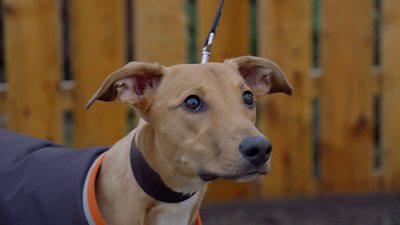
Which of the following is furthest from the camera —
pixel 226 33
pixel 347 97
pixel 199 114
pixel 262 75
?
pixel 347 97

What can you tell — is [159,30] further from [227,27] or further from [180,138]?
[180,138]

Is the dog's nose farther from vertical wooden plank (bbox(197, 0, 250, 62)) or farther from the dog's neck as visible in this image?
vertical wooden plank (bbox(197, 0, 250, 62))

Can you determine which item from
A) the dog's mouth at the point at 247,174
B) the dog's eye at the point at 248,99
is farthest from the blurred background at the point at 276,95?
the dog's mouth at the point at 247,174

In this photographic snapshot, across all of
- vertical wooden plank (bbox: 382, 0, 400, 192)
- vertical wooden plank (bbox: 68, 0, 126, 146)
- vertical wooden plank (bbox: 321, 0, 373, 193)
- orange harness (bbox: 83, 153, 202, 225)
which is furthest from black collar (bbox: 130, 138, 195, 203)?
vertical wooden plank (bbox: 382, 0, 400, 192)

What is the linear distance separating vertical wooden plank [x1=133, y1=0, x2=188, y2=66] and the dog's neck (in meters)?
2.13

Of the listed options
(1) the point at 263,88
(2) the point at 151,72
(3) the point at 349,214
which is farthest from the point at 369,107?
(2) the point at 151,72

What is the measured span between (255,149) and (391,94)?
11.2ft

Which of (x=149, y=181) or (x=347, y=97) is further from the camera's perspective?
(x=347, y=97)

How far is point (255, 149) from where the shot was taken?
3.37 m

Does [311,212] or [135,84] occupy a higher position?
[135,84]

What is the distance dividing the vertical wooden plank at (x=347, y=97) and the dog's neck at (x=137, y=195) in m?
2.75

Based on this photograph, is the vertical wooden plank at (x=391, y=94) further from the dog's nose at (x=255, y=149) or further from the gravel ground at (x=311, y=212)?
the dog's nose at (x=255, y=149)

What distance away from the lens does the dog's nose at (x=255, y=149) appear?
3367 mm

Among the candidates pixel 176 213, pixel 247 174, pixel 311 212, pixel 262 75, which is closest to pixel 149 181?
pixel 176 213
